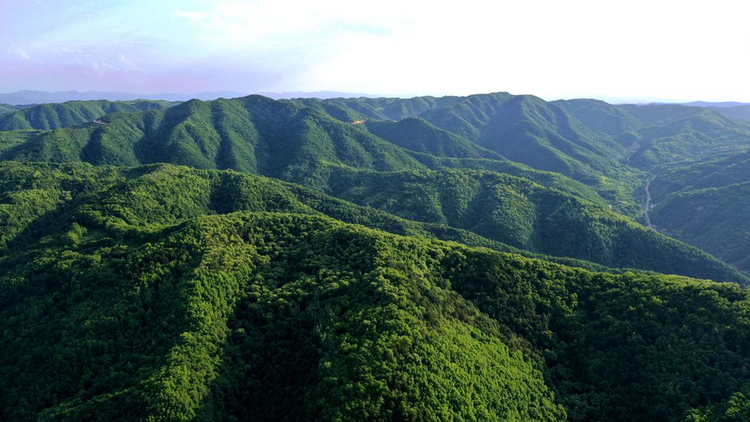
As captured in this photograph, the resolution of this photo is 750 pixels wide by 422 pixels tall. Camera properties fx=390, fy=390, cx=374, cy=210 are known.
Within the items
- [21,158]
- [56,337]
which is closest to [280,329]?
[56,337]

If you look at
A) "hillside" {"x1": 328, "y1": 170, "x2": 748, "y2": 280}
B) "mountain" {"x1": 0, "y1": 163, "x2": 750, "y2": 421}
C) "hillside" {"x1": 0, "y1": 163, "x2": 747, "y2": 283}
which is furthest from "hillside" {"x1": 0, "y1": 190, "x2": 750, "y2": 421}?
"hillside" {"x1": 328, "y1": 170, "x2": 748, "y2": 280}

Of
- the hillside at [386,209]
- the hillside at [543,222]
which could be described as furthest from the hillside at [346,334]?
the hillside at [543,222]

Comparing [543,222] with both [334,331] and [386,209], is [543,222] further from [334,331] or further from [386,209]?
[334,331]

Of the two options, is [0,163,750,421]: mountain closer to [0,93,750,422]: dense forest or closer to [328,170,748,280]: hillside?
[0,93,750,422]: dense forest

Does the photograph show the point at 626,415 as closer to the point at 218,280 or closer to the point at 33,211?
the point at 218,280

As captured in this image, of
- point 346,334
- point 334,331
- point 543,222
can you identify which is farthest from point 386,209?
point 346,334

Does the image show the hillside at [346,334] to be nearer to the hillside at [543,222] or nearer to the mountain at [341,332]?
the mountain at [341,332]
